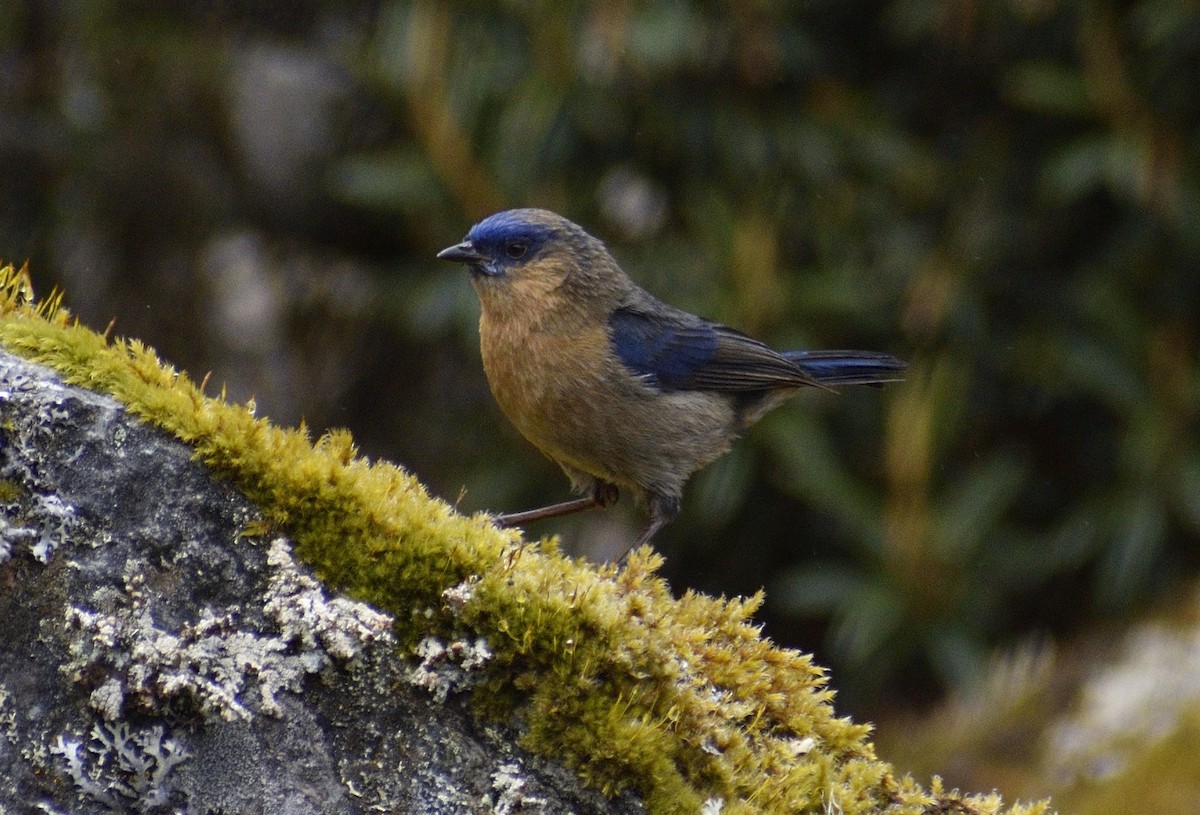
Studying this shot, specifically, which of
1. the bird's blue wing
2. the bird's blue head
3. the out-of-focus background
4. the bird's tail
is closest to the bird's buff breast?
the bird's blue wing

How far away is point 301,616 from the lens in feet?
9.21

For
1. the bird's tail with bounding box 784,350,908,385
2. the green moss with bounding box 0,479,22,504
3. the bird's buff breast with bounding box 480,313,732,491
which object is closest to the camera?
the green moss with bounding box 0,479,22,504

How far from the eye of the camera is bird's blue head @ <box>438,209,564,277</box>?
5.56 m

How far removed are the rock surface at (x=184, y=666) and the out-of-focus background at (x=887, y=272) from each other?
4177 mm

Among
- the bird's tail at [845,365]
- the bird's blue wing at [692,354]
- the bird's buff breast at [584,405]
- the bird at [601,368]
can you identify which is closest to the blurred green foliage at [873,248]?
the bird's tail at [845,365]

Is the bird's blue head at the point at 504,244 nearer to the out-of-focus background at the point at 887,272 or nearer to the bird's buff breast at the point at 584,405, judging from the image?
the bird's buff breast at the point at 584,405

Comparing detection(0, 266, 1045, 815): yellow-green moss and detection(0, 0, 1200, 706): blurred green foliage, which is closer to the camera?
detection(0, 266, 1045, 815): yellow-green moss

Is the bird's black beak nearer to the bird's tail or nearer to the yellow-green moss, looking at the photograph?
the bird's tail

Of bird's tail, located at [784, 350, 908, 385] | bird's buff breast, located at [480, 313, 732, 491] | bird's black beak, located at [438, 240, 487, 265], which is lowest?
bird's buff breast, located at [480, 313, 732, 491]

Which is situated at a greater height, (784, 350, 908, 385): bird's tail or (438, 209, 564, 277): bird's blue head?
(784, 350, 908, 385): bird's tail

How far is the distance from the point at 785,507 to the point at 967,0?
3.06 m

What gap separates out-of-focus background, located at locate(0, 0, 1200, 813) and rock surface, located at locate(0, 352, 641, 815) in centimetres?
418

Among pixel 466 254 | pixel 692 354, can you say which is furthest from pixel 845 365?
pixel 466 254

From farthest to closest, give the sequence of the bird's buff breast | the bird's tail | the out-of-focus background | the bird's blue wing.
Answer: the out-of-focus background, the bird's tail, the bird's blue wing, the bird's buff breast
